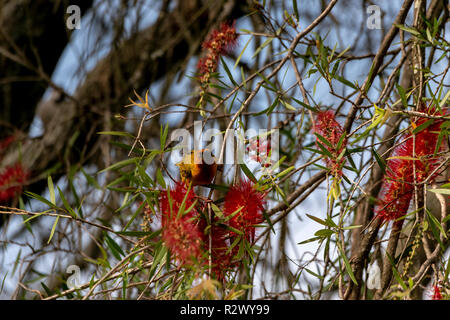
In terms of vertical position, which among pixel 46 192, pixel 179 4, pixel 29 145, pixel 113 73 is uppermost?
pixel 179 4

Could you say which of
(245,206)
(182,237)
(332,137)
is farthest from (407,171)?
(182,237)

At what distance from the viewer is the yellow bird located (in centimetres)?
74

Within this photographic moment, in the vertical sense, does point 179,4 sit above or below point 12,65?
above

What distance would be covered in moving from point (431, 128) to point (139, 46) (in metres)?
1.43

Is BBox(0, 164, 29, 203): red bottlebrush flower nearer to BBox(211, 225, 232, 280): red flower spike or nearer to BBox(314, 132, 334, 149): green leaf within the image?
BBox(211, 225, 232, 280): red flower spike

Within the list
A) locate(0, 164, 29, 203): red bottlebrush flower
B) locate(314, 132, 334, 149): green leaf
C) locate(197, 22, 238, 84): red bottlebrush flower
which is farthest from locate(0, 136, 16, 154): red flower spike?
locate(314, 132, 334, 149): green leaf

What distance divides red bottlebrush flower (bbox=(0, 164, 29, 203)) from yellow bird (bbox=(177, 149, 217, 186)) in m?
1.00

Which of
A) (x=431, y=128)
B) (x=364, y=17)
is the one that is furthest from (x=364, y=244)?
(x=364, y=17)

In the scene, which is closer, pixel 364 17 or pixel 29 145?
pixel 364 17

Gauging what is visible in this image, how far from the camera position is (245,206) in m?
0.73

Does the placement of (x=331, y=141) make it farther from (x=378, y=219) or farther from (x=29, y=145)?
(x=29, y=145)

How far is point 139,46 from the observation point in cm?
201

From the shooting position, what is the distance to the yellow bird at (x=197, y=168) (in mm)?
735

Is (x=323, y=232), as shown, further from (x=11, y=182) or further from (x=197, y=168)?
(x=11, y=182)
